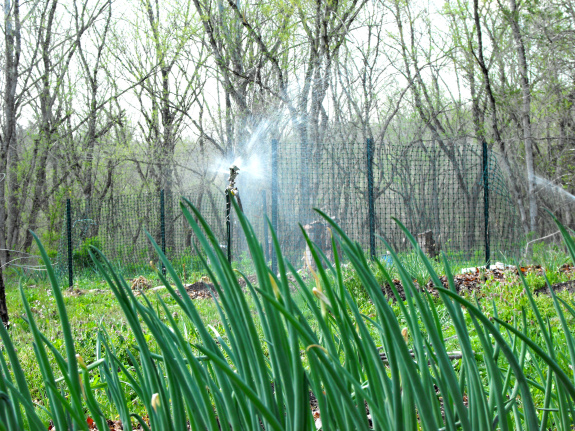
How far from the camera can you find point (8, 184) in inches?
403

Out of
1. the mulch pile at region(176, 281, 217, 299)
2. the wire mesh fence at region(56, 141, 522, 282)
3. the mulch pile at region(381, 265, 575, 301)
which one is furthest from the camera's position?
the wire mesh fence at region(56, 141, 522, 282)

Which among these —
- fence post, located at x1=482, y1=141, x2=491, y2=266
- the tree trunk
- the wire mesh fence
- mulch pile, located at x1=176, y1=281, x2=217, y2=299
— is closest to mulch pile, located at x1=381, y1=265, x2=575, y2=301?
fence post, located at x1=482, y1=141, x2=491, y2=266

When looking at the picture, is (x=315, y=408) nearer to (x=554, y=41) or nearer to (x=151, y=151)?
(x=554, y=41)

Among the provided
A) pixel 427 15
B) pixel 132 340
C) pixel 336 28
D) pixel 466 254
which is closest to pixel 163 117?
pixel 336 28

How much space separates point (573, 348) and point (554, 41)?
8816mm

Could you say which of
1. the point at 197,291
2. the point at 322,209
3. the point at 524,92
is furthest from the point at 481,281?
the point at 524,92

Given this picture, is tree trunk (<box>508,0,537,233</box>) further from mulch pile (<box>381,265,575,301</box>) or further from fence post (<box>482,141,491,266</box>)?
mulch pile (<box>381,265,575,301</box>)

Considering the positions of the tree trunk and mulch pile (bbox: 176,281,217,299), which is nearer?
mulch pile (bbox: 176,281,217,299)

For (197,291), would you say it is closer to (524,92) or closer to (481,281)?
(481,281)

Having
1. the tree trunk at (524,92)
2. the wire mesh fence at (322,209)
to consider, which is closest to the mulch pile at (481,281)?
the wire mesh fence at (322,209)

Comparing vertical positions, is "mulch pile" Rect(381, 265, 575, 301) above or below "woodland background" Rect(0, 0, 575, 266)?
below

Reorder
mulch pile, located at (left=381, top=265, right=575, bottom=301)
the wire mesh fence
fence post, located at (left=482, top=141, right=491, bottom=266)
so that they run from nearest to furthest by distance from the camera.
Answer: mulch pile, located at (left=381, top=265, right=575, bottom=301) → fence post, located at (left=482, top=141, right=491, bottom=266) → the wire mesh fence

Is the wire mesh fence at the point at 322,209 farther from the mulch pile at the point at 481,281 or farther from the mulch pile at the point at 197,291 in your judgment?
the mulch pile at the point at 481,281

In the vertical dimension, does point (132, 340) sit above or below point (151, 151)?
below
